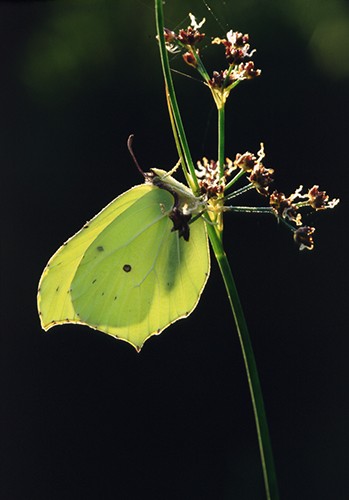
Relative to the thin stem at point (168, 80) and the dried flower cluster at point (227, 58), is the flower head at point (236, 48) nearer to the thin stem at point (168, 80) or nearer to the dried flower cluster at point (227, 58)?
the dried flower cluster at point (227, 58)

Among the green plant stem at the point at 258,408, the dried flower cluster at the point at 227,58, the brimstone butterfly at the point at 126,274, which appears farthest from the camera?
the brimstone butterfly at the point at 126,274

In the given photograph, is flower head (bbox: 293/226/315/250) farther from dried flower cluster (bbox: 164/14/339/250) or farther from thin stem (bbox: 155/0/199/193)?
thin stem (bbox: 155/0/199/193)

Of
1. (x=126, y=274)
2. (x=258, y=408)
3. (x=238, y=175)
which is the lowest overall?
(x=258, y=408)

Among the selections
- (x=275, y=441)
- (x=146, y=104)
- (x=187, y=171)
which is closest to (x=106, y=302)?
(x=187, y=171)

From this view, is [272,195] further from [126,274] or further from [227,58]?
[126,274]

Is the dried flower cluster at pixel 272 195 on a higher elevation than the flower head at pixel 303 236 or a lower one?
higher

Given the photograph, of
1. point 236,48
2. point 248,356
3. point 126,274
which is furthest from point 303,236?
point 126,274

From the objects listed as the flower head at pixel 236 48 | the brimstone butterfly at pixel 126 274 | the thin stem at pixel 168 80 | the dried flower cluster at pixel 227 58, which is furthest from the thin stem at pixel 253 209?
the brimstone butterfly at pixel 126 274

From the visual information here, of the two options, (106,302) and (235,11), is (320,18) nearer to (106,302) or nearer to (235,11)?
(235,11)
